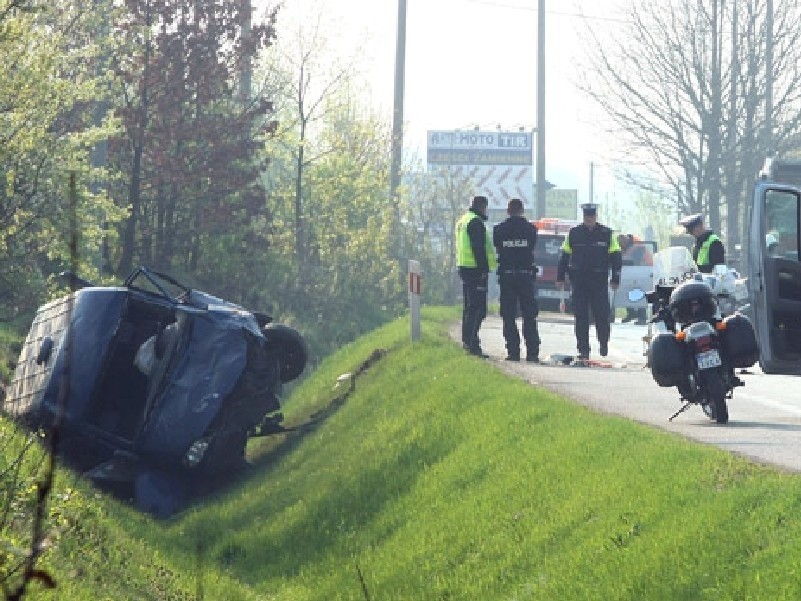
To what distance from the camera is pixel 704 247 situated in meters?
18.1

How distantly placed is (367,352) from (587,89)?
88.3ft

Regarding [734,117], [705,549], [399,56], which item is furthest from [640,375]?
[734,117]

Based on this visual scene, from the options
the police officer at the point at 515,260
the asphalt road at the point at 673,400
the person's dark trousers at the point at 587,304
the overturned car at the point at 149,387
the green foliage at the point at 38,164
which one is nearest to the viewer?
the asphalt road at the point at 673,400

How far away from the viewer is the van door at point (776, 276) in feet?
48.6

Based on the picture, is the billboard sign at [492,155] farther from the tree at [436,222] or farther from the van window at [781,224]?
the van window at [781,224]

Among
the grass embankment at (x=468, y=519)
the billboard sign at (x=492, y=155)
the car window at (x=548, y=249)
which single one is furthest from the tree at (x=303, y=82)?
the billboard sign at (x=492, y=155)

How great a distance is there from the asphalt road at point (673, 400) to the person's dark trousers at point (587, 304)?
1.39ft

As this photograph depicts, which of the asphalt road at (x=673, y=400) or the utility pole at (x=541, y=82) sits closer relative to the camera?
the asphalt road at (x=673, y=400)

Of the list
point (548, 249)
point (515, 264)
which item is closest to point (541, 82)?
point (548, 249)

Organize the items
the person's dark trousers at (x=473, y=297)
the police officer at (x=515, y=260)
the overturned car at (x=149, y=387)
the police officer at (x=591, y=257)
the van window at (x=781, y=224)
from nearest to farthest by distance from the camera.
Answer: the van window at (x=781, y=224) < the overturned car at (x=149, y=387) < the person's dark trousers at (x=473, y=297) < the police officer at (x=515, y=260) < the police officer at (x=591, y=257)

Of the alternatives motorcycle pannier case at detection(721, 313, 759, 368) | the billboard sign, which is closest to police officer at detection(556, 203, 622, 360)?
motorcycle pannier case at detection(721, 313, 759, 368)

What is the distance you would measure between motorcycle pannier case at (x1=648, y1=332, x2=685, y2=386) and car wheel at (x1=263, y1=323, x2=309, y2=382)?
25.4 feet

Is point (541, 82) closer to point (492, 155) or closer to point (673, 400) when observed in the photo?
point (673, 400)

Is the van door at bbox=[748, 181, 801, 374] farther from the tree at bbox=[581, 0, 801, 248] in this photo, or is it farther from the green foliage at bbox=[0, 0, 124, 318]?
the tree at bbox=[581, 0, 801, 248]
